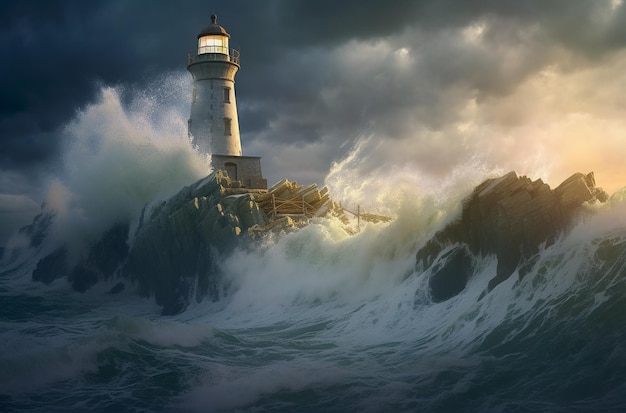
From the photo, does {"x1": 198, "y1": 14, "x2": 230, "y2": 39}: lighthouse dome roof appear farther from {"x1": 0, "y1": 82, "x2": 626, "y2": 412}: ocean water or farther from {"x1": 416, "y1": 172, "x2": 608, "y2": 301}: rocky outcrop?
{"x1": 416, "y1": 172, "x2": 608, "y2": 301}: rocky outcrop

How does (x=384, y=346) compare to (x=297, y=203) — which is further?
(x=297, y=203)

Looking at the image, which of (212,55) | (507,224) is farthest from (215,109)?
(507,224)

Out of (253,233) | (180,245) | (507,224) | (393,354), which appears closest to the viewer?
(393,354)

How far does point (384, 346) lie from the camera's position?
12.9m

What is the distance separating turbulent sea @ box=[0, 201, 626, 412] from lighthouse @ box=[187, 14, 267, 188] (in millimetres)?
15694

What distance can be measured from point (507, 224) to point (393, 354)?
320cm

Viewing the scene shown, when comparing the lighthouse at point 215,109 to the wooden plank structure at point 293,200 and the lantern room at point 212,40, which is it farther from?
the wooden plank structure at point 293,200

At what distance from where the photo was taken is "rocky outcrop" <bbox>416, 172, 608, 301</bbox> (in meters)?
12.3

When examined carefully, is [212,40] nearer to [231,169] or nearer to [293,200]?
[231,169]

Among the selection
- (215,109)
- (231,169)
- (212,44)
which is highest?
(212,44)

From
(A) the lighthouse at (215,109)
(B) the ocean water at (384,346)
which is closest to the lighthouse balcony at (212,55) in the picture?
(A) the lighthouse at (215,109)

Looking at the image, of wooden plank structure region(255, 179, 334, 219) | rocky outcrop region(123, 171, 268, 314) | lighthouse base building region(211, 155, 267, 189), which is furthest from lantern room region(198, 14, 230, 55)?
wooden plank structure region(255, 179, 334, 219)

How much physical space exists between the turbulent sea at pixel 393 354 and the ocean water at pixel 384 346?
27 millimetres

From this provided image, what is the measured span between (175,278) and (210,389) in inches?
639
